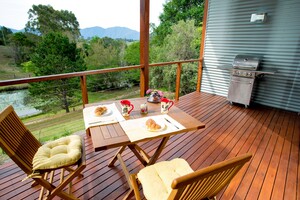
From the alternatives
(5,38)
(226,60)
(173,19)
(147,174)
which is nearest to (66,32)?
(5,38)

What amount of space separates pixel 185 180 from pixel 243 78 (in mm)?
4149

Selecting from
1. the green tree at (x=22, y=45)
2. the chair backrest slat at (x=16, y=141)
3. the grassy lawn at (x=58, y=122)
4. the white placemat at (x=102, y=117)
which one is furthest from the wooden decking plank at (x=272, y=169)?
the green tree at (x=22, y=45)

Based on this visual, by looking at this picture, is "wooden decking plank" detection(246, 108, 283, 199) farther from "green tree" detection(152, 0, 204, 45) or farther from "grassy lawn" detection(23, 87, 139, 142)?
"green tree" detection(152, 0, 204, 45)

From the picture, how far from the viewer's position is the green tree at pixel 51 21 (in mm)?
12906

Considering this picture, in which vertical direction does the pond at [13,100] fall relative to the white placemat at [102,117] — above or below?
below

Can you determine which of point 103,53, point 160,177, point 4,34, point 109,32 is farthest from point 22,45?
point 160,177

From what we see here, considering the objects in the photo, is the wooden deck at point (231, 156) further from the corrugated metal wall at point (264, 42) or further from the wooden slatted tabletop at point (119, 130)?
the wooden slatted tabletop at point (119, 130)

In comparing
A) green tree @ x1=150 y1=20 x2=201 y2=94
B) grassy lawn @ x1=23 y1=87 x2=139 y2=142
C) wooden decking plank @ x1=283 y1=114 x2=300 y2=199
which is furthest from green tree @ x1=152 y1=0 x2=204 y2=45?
wooden decking plank @ x1=283 y1=114 x2=300 y2=199

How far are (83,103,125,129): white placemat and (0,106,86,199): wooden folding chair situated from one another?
0.93 feet

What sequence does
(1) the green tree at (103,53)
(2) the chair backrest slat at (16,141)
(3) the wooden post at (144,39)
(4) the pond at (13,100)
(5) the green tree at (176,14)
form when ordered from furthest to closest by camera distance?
(1) the green tree at (103,53) < (5) the green tree at (176,14) < (4) the pond at (13,100) < (3) the wooden post at (144,39) < (2) the chair backrest slat at (16,141)

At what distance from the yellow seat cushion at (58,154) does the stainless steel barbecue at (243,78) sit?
397 cm

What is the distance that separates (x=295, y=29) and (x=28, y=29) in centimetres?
1534

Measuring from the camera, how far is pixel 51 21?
13.4 m

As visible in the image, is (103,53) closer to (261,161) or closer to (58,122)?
(58,122)
